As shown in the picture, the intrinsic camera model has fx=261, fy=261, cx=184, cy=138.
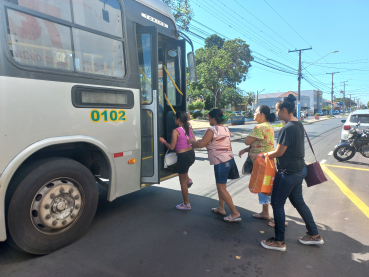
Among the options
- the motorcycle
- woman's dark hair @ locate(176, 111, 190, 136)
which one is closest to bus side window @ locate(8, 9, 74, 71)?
woman's dark hair @ locate(176, 111, 190, 136)

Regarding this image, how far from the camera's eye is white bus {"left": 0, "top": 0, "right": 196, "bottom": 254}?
255 cm

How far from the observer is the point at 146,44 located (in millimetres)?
4078

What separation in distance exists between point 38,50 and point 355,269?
4.03 metres

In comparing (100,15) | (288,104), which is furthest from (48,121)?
(288,104)

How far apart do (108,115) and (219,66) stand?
82.2 ft

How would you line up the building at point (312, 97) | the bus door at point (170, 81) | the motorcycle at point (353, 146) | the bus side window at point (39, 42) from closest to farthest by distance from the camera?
the bus side window at point (39, 42) → the bus door at point (170, 81) → the motorcycle at point (353, 146) → the building at point (312, 97)

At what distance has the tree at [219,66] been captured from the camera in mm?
27297

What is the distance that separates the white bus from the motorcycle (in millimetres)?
7398

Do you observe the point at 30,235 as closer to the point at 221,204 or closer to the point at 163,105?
the point at 221,204

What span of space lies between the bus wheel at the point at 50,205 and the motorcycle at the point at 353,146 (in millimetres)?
8432

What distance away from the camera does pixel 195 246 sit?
124 inches

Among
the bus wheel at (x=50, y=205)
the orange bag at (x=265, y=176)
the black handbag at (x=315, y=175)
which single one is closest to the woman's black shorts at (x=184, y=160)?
the orange bag at (x=265, y=176)

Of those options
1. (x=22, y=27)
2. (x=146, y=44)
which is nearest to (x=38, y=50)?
(x=22, y=27)

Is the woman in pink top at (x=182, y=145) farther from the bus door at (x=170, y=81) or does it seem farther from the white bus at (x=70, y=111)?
the bus door at (x=170, y=81)
